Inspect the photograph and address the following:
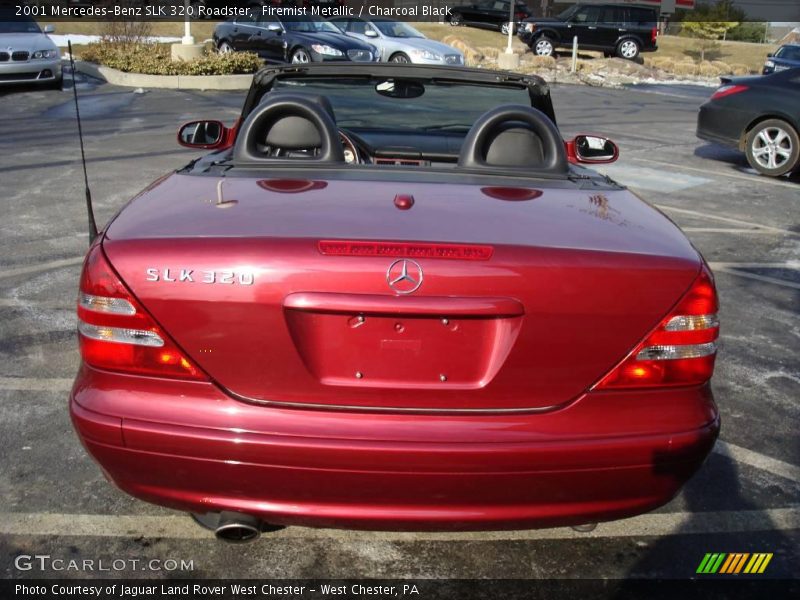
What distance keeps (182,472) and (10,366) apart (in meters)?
2.60

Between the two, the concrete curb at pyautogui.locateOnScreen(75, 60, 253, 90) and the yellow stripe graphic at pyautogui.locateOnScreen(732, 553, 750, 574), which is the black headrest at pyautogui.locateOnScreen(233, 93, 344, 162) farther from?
the concrete curb at pyautogui.locateOnScreen(75, 60, 253, 90)

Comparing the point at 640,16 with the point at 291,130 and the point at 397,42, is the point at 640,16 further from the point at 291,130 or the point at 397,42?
the point at 291,130

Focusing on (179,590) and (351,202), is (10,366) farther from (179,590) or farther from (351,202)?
(351,202)

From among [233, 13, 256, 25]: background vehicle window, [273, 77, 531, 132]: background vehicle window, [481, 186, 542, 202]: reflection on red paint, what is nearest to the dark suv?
[233, 13, 256, 25]: background vehicle window

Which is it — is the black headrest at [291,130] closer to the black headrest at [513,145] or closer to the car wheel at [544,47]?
the black headrest at [513,145]

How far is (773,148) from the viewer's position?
37.4ft

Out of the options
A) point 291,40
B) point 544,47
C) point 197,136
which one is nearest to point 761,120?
point 197,136

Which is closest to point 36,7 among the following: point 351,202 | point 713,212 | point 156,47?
point 156,47

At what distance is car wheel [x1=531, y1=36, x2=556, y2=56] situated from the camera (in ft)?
111

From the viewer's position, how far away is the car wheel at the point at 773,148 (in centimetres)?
1123

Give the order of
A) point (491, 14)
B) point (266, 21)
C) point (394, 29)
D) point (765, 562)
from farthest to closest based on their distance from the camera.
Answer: point (491, 14) < point (394, 29) < point (266, 21) < point (765, 562)

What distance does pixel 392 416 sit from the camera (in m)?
2.47

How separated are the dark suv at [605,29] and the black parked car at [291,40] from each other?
12.6 m

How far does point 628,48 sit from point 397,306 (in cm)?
3399
